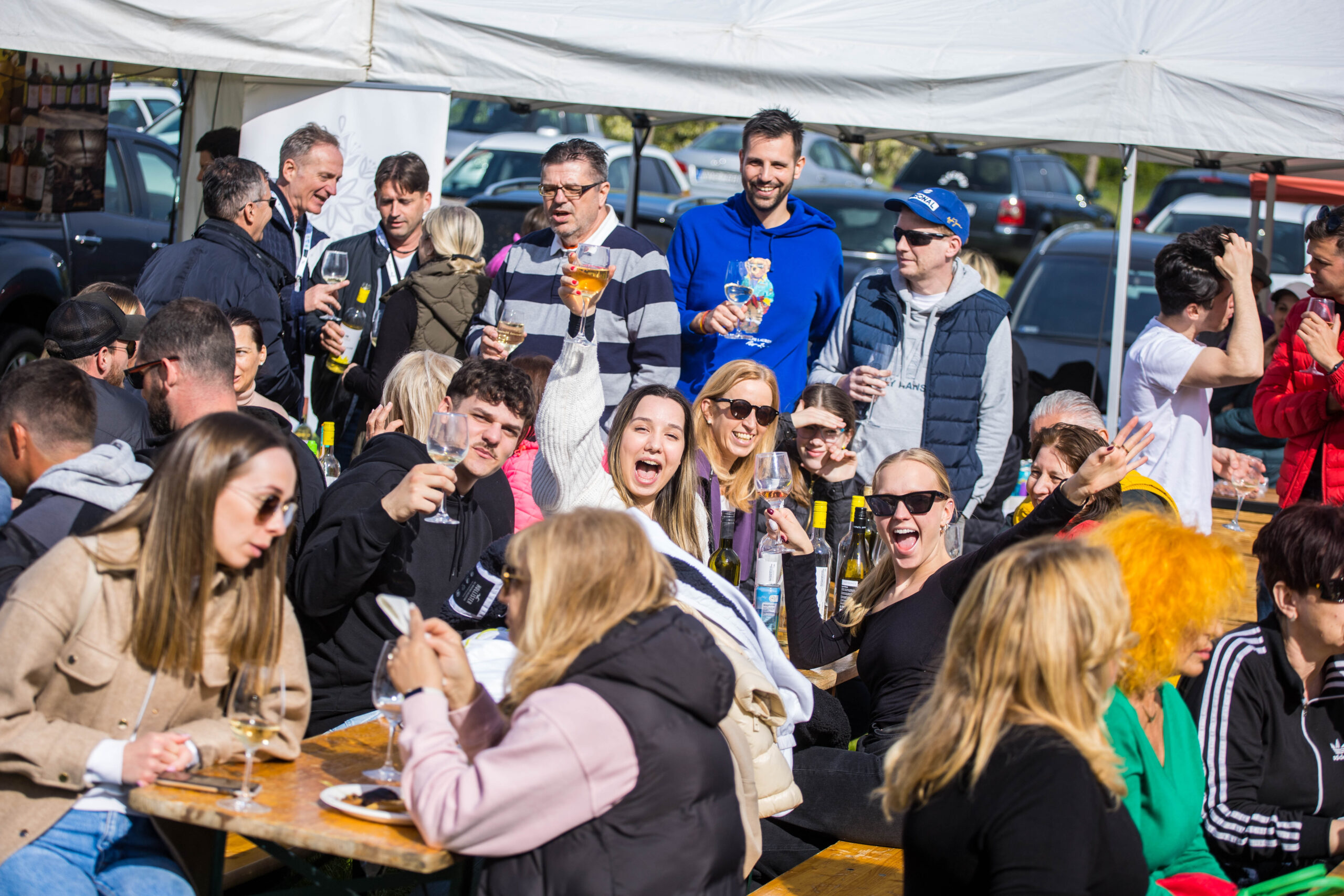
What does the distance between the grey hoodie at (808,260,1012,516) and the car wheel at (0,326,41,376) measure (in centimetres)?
513

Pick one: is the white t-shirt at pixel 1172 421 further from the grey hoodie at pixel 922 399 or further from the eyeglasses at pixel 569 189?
the eyeglasses at pixel 569 189

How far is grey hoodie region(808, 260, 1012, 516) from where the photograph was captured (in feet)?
17.6

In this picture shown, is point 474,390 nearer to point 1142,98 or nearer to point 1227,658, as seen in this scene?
point 1227,658

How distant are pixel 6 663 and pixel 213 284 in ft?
10.3

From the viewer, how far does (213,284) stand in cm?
531

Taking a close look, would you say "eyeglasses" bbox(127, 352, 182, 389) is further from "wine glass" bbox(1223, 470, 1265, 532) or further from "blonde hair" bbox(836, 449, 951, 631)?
"wine glass" bbox(1223, 470, 1265, 532)

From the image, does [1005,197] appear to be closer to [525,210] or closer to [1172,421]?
[525,210]

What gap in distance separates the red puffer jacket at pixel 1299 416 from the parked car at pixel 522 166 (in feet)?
29.3

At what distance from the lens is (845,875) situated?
344 centimetres

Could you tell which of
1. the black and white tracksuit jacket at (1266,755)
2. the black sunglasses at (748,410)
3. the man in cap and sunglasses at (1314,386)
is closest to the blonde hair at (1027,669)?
the black and white tracksuit jacket at (1266,755)

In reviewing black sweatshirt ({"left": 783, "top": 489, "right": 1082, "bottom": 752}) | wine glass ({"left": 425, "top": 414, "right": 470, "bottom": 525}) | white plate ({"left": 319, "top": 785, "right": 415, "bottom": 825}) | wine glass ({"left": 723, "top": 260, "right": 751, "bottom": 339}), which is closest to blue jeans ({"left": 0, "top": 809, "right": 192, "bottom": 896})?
white plate ({"left": 319, "top": 785, "right": 415, "bottom": 825})

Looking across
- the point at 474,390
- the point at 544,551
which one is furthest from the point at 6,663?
the point at 474,390

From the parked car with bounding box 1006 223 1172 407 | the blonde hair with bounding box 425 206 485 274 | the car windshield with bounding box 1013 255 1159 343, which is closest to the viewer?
the blonde hair with bounding box 425 206 485 274

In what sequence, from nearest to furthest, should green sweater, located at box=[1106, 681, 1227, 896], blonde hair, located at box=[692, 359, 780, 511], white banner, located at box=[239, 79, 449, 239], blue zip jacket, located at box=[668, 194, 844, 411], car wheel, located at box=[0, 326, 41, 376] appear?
green sweater, located at box=[1106, 681, 1227, 896] → blonde hair, located at box=[692, 359, 780, 511] → blue zip jacket, located at box=[668, 194, 844, 411] → white banner, located at box=[239, 79, 449, 239] → car wheel, located at box=[0, 326, 41, 376]
